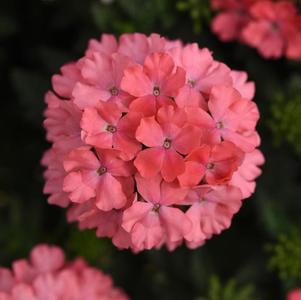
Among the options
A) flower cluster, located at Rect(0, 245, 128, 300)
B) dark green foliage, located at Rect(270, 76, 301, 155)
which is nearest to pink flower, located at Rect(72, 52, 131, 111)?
flower cluster, located at Rect(0, 245, 128, 300)

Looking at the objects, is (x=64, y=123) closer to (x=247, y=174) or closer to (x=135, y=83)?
(x=135, y=83)

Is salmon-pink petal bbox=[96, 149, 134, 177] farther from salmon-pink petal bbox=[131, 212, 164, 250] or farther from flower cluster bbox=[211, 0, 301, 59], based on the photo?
flower cluster bbox=[211, 0, 301, 59]

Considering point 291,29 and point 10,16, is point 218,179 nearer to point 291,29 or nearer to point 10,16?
point 291,29

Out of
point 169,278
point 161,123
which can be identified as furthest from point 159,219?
point 169,278

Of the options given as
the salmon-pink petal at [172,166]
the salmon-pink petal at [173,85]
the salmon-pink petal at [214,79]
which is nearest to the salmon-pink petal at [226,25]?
the salmon-pink petal at [214,79]

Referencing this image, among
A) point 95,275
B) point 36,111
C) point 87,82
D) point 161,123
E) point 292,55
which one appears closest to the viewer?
point 161,123

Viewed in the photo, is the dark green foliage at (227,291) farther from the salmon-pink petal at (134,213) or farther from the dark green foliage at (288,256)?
the salmon-pink petal at (134,213)

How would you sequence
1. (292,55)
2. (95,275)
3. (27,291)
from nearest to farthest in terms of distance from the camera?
(27,291) < (95,275) < (292,55)
